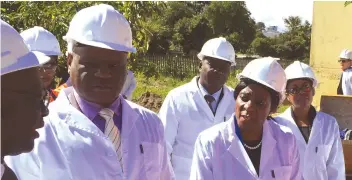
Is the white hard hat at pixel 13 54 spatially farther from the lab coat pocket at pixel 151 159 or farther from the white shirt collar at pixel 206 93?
the white shirt collar at pixel 206 93

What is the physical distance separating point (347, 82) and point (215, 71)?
4.99 meters

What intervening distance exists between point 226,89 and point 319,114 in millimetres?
942

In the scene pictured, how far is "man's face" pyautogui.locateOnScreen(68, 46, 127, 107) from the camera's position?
194cm

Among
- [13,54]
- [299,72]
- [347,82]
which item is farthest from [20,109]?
[347,82]

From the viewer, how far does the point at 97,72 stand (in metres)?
1.93

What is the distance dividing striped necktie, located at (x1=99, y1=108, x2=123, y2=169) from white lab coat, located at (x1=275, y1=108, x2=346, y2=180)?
6.15 ft

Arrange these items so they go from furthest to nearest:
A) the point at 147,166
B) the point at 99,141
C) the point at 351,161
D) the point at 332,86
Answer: the point at 332,86 < the point at 351,161 < the point at 147,166 < the point at 99,141

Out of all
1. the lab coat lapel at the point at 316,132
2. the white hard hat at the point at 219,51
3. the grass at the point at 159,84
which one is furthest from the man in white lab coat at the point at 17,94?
the grass at the point at 159,84

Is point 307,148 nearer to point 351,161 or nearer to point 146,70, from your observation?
point 351,161

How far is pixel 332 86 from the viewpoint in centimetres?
1081

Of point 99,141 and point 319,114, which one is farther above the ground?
point 99,141

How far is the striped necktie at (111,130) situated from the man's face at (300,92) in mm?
1889

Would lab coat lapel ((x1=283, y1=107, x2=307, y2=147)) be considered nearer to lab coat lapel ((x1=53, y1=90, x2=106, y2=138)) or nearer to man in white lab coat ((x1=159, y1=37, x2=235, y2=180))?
man in white lab coat ((x1=159, y1=37, x2=235, y2=180))

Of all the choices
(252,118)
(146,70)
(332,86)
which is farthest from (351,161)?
(332,86)
